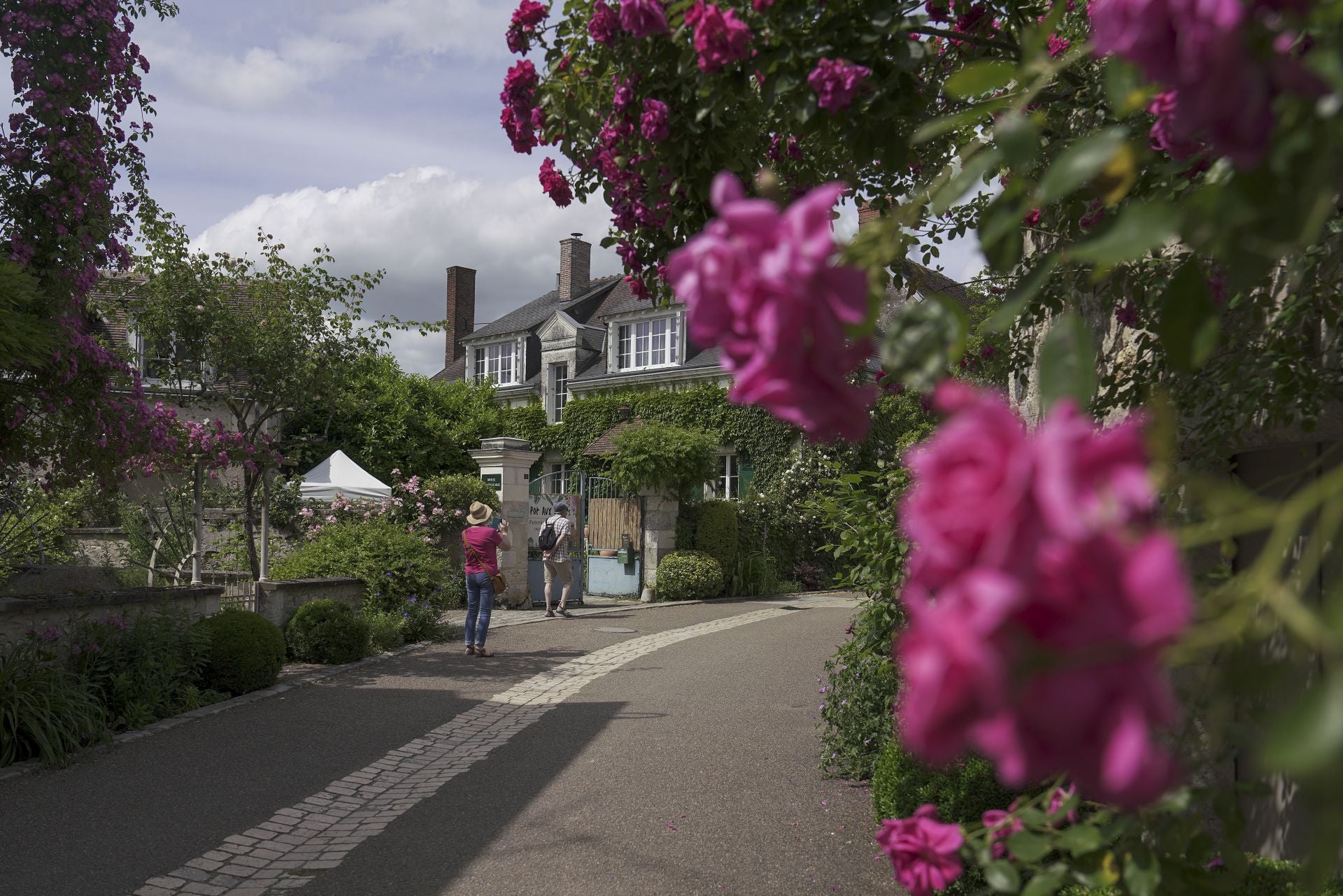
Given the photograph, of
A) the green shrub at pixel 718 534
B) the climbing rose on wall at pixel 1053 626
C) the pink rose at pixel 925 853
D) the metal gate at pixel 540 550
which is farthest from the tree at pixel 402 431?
the climbing rose on wall at pixel 1053 626

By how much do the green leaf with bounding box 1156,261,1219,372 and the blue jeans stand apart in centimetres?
1017

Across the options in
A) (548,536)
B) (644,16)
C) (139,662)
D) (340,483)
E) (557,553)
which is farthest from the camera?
(340,483)

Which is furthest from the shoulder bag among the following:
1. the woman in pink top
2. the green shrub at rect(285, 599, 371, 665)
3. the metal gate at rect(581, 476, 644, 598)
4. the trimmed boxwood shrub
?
the metal gate at rect(581, 476, 644, 598)

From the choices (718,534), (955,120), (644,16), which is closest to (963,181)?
(955,120)

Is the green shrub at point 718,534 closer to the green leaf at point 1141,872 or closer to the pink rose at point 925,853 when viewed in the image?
the pink rose at point 925,853

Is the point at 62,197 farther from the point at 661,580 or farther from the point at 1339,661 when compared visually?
the point at 661,580

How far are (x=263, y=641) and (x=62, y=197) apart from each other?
12.5 ft

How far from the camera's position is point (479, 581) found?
35.8 feet

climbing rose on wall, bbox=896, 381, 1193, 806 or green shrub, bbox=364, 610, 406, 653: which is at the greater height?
climbing rose on wall, bbox=896, 381, 1193, 806

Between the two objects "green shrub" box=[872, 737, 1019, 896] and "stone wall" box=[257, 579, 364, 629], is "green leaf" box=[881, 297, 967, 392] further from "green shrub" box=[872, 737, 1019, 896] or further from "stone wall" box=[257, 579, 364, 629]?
"stone wall" box=[257, 579, 364, 629]

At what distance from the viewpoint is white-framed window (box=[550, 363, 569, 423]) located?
28.8 meters

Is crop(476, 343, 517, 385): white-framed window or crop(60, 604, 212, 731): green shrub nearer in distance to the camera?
crop(60, 604, 212, 731): green shrub

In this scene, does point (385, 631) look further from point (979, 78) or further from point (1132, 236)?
point (1132, 236)

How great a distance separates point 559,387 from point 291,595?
61.6ft
